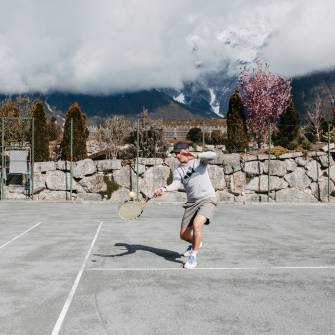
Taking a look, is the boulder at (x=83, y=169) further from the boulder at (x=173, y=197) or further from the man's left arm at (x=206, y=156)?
the man's left arm at (x=206, y=156)

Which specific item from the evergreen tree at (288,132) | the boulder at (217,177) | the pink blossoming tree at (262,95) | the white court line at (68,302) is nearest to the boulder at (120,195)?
the boulder at (217,177)

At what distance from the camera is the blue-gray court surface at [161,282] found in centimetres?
471

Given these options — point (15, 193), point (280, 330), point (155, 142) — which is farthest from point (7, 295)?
point (155, 142)

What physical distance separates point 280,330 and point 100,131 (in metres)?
41.6

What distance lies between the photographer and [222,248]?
9508 mm

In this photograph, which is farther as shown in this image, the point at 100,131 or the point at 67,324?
the point at 100,131

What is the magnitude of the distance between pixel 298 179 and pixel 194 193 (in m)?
18.3

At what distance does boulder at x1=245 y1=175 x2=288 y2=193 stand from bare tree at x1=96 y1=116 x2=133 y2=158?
1886 cm

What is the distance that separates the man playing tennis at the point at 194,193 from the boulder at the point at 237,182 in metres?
16.9

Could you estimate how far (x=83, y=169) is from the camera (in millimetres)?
24656

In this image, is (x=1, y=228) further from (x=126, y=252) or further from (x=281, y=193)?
(x=281, y=193)

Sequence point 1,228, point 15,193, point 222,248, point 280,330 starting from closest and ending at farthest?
1. point 280,330
2. point 222,248
3. point 1,228
4. point 15,193

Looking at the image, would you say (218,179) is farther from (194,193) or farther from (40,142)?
(194,193)

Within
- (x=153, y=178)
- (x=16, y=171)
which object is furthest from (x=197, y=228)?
(x=16, y=171)
